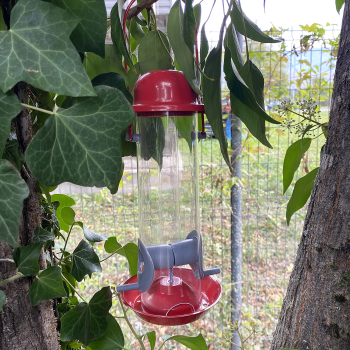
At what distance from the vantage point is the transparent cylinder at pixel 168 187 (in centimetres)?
89

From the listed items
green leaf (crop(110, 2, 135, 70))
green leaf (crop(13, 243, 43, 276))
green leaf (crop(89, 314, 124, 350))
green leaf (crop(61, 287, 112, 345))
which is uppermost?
green leaf (crop(110, 2, 135, 70))

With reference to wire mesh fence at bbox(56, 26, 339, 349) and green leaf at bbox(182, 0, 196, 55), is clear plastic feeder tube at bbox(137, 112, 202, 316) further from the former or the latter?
wire mesh fence at bbox(56, 26, 339, 349)

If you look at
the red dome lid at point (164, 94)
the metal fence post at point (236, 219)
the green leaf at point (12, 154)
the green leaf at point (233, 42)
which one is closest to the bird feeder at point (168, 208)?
the red dome lid at point (164, 94)

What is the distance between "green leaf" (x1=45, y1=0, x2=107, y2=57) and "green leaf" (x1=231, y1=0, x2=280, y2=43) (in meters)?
0.28

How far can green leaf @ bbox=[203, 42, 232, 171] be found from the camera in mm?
566

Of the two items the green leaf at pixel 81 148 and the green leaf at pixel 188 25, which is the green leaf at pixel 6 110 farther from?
the green leaf at pixel 188 25

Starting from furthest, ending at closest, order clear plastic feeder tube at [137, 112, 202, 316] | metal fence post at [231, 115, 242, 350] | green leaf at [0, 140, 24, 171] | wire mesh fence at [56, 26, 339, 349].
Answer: wire mesh fence at [56, 26, 339, 349] → metal fence post at [231, 115, 242, 350] → clear plastic feeder tube at [137, 112, 202, 316] → green leaf at [0, 140, 24, 171]

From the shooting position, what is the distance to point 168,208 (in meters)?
0.98

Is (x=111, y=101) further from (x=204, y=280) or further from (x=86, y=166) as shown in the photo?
(x=204, y=280)

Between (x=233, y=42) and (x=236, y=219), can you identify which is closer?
(x=233, y=42)

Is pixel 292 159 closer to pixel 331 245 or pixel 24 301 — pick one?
pixel 331 245

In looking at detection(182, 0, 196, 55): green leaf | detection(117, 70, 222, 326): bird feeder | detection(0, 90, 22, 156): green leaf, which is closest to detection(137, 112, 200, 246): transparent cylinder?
detection(117, 70, 222, 326): bird feeder

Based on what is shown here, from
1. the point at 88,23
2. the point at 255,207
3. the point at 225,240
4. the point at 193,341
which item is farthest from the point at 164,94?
the point at 225,240

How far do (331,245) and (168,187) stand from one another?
0.46 m
